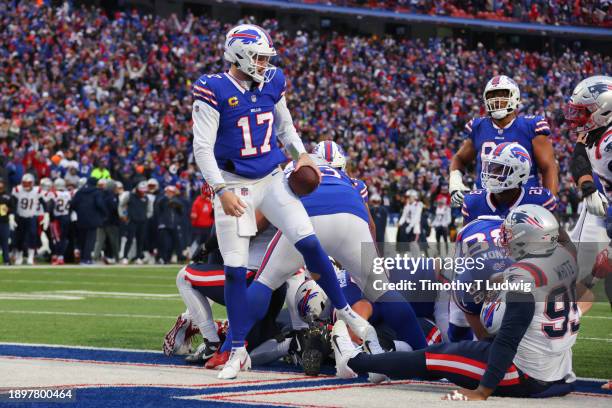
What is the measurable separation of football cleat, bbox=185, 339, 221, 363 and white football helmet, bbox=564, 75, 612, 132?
2.79 meters

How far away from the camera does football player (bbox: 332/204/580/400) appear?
519 centimetres

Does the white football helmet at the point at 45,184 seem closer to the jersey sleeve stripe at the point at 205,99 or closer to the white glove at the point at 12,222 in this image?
the white glove at the point at 12,222

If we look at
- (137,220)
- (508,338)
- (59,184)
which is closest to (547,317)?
(508,338)

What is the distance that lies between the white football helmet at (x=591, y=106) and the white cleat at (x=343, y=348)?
2.35m

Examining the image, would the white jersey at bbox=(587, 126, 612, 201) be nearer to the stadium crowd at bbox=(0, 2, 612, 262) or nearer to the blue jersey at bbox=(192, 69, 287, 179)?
the blue jersey at bbox=(192, 69, 287, 179)

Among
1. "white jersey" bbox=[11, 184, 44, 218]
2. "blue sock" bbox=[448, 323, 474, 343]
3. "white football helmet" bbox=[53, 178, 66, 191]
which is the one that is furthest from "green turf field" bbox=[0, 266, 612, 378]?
"white football helmet" bbox=[53, 178, 66, 191]

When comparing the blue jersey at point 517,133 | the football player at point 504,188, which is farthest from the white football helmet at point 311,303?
the blue jersey at point 517,133

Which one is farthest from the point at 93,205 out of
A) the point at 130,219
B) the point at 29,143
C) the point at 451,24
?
the point at 451,24

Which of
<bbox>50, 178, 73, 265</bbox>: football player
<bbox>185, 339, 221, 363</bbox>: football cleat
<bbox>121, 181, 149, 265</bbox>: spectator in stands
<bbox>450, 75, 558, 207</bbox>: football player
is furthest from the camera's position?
<bbox>121, 181, 149, 265</bbox>: spectator in stands

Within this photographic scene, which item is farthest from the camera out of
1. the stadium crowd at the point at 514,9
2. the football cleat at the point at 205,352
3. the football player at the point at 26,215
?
the stadium crowd at the point at 514,9

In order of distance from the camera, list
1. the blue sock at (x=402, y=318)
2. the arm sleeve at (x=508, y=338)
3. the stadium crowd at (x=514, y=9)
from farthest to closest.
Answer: the stadium crowd at (x=514, y=9)
the blue sock at (x=402, y=318)
the arm sleeve at (x=508, y=338)

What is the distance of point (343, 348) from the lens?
19.6 feet

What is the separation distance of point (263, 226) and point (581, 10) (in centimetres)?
4058

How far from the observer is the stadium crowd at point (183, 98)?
24.0 meters
